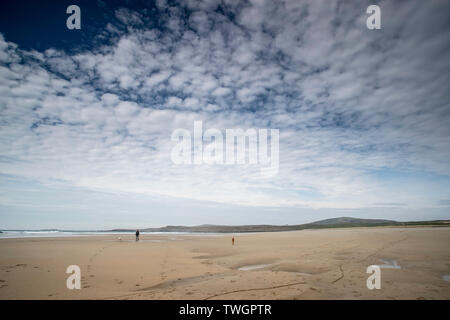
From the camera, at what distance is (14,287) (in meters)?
9.37

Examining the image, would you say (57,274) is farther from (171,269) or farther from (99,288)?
(171,269)

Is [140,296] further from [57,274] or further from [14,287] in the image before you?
[57,274]
